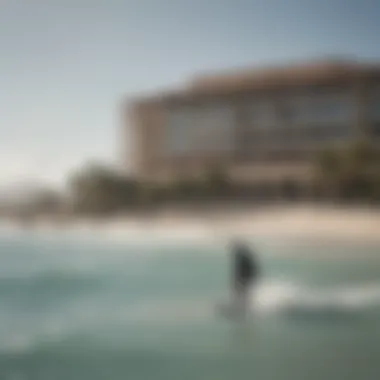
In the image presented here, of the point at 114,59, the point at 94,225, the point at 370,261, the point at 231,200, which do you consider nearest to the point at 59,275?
the point at 94,225

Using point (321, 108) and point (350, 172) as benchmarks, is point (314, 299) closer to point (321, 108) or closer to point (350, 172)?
point (350, 172)

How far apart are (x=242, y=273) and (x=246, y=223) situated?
0.14 meters

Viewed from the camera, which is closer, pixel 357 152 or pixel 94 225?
pixel 357 152

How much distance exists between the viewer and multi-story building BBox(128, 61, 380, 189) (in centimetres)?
155

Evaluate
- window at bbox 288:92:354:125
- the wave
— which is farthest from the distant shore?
window at bbox 288:92:354:125

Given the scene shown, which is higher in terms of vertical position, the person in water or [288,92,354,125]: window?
[288,92,354,125]: window

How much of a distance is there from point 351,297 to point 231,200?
42 centimetres

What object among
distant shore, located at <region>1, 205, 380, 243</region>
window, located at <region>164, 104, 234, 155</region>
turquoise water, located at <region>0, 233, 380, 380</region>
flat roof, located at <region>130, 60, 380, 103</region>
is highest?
flat roof, located at <region>130, 60, 380, 103</region>

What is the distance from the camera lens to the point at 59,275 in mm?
1651

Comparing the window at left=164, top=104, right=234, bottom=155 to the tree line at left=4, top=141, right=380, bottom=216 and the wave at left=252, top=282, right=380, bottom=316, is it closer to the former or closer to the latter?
the tree line at left=4, top=141, right=380, bottom=216

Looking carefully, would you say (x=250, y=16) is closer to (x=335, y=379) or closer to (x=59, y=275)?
(x=59, y=275)

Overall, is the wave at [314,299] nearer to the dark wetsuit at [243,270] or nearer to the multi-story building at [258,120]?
the dark wetsuit at [243,270]

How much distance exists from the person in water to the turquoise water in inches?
1.1

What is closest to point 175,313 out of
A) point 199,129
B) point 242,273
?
point 242,273
